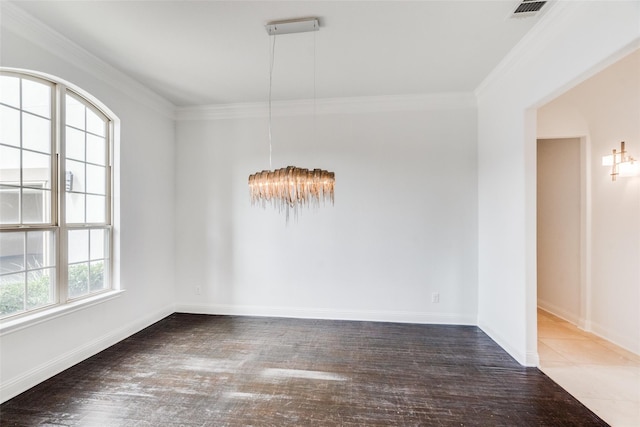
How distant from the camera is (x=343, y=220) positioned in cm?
401

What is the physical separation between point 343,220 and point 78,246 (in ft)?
9.86

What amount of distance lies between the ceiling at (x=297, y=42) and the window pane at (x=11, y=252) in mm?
1794

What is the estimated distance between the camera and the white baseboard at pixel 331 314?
3.82 meters

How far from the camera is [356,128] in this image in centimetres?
400

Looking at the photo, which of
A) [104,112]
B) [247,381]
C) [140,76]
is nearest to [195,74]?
[140,76]

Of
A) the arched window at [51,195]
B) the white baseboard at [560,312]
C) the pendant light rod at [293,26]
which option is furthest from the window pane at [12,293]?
the white baseboard at [560,312]

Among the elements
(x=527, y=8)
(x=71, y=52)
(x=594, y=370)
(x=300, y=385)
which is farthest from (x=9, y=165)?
(x=594, y=370)

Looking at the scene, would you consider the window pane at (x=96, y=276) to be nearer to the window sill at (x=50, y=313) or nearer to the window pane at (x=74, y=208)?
the window sill at (x=50, y=313)

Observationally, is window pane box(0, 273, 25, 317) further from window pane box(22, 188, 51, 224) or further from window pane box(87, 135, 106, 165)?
window pane box(87, 135, 106, 165)

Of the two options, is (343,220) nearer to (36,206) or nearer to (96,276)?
(96,276)

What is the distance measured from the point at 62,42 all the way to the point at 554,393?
5162 millimetres

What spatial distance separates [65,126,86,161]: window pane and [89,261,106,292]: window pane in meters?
1.14

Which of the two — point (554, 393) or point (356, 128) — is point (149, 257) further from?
point (554, 393)

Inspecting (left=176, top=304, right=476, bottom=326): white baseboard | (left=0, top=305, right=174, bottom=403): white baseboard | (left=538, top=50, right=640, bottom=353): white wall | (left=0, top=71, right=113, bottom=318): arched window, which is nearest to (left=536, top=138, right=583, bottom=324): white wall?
(left=538, top=50, right=640, bottom=353): white wall
